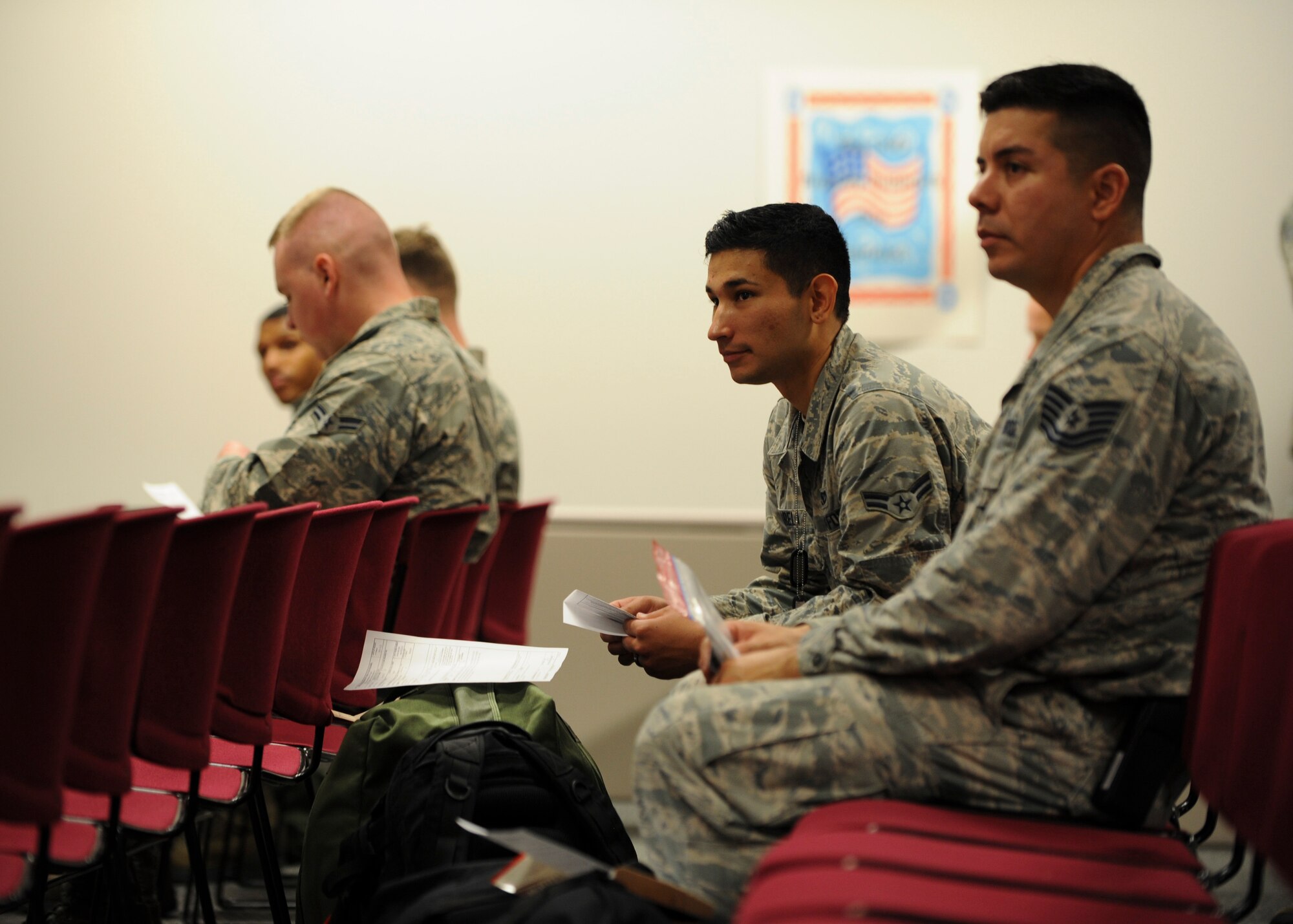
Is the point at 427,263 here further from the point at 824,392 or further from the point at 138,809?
the point at 138,809

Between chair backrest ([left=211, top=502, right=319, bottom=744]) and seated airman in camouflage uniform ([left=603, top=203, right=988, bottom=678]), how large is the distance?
541mm

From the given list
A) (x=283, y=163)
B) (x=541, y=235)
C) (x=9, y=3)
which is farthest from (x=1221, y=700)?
(x=9, y=3)

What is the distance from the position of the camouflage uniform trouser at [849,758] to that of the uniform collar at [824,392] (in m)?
0.71

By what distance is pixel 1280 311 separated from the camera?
4277 millimetres

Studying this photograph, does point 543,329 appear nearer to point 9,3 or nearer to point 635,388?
point 635,388

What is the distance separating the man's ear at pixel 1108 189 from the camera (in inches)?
57.9

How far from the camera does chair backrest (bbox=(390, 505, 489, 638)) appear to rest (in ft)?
8.50

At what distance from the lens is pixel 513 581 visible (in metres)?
3.30

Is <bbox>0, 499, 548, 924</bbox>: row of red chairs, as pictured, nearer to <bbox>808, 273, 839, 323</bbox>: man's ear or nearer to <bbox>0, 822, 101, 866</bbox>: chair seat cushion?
<bbox>0, 822, 101, 866</bbox>: chair seat cushion

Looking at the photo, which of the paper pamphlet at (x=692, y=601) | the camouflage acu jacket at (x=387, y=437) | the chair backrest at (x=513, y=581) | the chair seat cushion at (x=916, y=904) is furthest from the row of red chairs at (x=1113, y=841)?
the chair backrest at (x=513, y=581)

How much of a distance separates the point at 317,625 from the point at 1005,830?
4.39 ft

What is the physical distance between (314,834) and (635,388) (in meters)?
2.71

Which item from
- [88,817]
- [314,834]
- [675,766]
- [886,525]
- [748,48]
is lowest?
[314,834]

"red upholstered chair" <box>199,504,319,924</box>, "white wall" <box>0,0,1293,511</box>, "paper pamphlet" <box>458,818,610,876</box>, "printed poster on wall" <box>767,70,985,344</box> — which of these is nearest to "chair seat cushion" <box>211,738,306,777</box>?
"red upholstered chair" <box>199,504,319,924</box>
